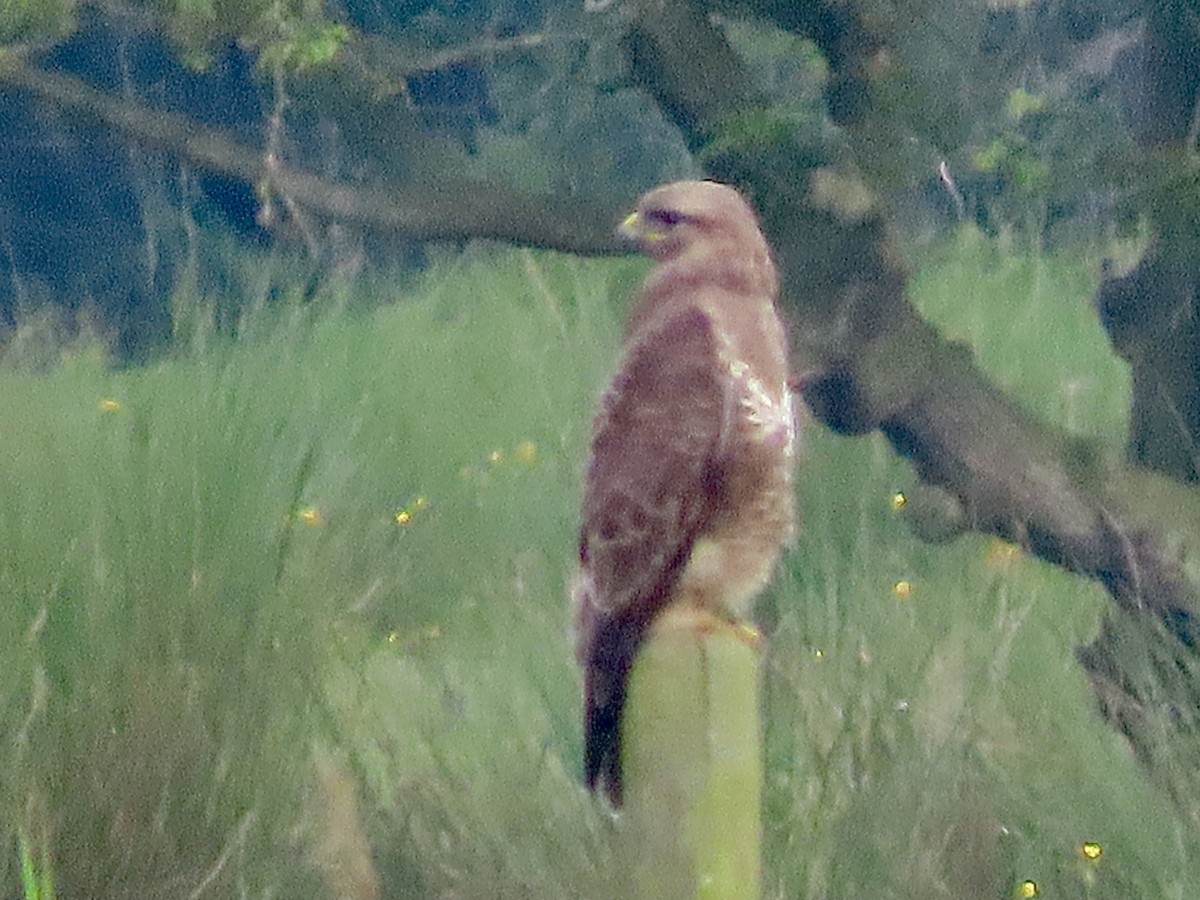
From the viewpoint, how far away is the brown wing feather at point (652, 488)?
4.11 feet

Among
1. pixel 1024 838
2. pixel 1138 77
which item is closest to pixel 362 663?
pixel 1024 838

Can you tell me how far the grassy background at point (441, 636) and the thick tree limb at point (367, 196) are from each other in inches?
1.6

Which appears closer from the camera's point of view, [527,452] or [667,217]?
[667,217]

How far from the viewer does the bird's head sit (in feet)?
4.32

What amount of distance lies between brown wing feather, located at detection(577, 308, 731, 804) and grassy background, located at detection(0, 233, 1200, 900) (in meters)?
0.18

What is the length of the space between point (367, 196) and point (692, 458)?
0.64m

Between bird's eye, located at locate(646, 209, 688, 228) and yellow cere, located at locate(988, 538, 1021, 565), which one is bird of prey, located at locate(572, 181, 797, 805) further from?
yellow cere, located at locate(988, 538, 1021, 565)

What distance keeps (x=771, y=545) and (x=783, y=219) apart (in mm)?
511

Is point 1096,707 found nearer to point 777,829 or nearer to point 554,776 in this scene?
point 777,829

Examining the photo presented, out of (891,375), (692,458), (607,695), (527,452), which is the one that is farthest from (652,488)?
(891,375)

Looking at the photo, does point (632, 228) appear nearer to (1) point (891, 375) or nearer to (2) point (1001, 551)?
(1) point (891, 375)

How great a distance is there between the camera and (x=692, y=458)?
4.15 feet

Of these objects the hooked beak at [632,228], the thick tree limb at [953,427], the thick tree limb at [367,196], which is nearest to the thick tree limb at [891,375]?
Answer: the thick tree limb at [953,427]

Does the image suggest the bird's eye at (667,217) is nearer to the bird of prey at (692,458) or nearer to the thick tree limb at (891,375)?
the bird of prey at (692,458)
